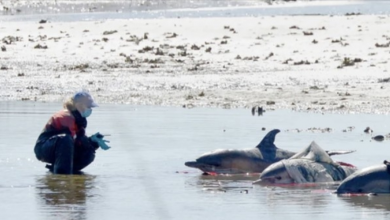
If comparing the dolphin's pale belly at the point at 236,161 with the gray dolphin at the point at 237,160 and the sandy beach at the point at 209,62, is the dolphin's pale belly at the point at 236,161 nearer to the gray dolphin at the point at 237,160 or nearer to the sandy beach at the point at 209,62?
the gray dolphin at the point at 237,160

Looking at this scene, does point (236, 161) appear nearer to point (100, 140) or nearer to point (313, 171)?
point (313, 171)

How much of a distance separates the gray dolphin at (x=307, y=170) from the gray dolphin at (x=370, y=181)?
0.73 meters

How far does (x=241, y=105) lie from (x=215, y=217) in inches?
403

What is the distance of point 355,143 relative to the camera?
1551 centimetres

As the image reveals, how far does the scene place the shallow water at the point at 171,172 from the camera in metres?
10.9

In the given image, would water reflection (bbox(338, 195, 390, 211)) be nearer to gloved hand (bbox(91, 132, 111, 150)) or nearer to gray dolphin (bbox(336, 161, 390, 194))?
gray dolphin (bbox(336, 161, 390, 194))

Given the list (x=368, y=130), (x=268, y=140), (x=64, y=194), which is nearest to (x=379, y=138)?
(x=368, y=130)

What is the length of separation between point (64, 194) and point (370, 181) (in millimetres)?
3012

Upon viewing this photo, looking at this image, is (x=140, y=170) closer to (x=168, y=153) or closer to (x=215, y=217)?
(x=168, y=153)

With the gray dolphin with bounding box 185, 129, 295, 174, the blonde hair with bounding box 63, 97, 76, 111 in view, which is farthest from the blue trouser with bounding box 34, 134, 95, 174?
the gray dolphin with bounding box 185, 129, 295, 174

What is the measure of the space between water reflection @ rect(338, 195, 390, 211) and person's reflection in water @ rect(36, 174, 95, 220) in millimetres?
2514

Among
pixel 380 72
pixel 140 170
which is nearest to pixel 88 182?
pixel 140 170

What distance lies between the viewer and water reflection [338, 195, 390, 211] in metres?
11.1

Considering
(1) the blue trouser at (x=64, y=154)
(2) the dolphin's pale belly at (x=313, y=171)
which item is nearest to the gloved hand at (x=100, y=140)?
(1) the blue trouser at (x=64, y=154)
